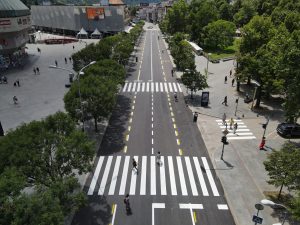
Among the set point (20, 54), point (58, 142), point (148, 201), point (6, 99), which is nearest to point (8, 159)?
point (58, 142)

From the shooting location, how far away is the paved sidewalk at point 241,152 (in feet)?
85.9

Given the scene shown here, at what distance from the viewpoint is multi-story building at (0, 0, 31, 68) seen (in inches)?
2867

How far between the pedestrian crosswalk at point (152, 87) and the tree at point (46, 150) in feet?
114

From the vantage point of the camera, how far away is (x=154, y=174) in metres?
30.8

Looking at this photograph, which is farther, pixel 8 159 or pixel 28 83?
pixel 28 83

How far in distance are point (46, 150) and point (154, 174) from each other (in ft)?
40.6

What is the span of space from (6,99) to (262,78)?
46460 mm

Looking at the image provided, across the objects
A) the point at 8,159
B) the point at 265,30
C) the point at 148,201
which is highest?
the point at 265,30

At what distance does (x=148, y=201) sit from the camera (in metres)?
26.6

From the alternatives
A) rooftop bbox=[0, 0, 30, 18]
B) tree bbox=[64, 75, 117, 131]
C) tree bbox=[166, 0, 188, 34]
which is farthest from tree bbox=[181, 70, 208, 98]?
tree bbox=[166, 0, 188, 34]

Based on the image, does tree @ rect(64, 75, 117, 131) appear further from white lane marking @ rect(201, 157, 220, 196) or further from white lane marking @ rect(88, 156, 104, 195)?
white lane marking @ rect(201, 157, 220, 196)

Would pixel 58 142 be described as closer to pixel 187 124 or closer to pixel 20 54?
pixel 187 124

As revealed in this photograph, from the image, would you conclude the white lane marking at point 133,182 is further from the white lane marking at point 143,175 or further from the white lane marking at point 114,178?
the white lane marking at point 114,178

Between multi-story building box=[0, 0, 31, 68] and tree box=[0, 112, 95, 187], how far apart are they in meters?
60.0
